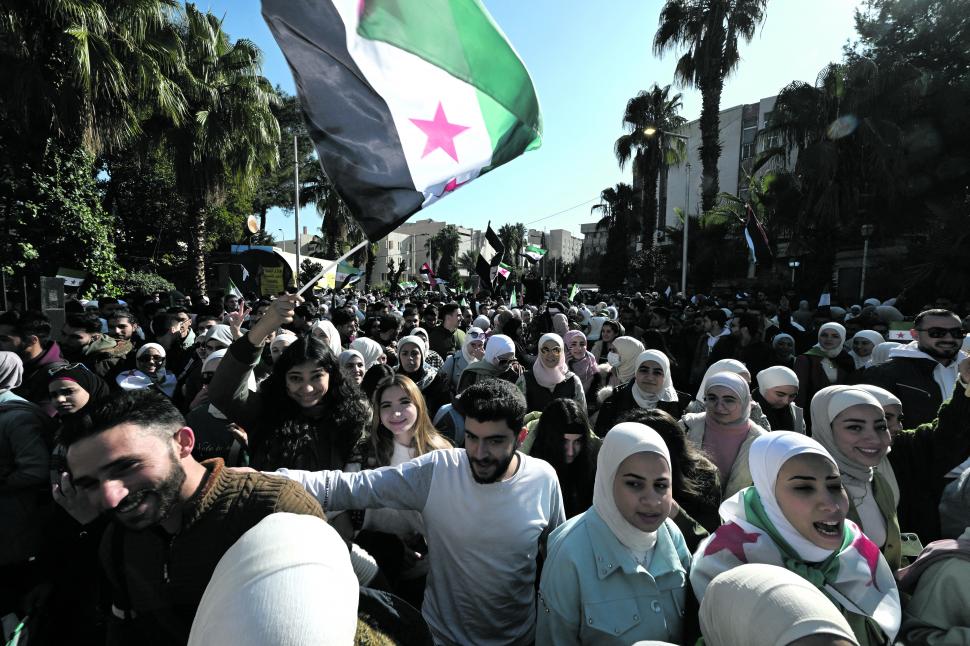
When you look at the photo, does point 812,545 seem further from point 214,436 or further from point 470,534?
point 214,436

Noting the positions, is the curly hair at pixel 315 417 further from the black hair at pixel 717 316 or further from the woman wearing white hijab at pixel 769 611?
the black hair at pixel 717 316

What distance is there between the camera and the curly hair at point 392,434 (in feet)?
9.90

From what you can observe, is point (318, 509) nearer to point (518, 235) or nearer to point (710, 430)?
point (710, 430)

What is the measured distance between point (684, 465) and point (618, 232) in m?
37.4

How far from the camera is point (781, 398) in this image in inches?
157

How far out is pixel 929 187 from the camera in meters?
17.5

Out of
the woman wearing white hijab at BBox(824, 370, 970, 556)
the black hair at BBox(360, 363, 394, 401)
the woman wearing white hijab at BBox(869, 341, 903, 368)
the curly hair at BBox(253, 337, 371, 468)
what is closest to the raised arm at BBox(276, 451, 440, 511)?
the curly hair at BBox(253, 337, 371, 468)

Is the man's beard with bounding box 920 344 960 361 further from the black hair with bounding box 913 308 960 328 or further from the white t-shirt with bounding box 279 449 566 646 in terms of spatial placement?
the white t-shirt with bounding box 279 449 566 646

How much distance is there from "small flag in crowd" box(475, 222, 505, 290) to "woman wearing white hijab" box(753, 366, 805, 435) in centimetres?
791

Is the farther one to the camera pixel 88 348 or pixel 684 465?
pixel 88 348

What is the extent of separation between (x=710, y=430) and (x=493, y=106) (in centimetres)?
257

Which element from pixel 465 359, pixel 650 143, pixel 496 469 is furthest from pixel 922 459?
pixel 650 143

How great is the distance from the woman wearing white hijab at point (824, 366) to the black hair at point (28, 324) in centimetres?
733

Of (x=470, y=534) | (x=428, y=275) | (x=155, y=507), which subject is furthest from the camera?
(x=428, y=275)
